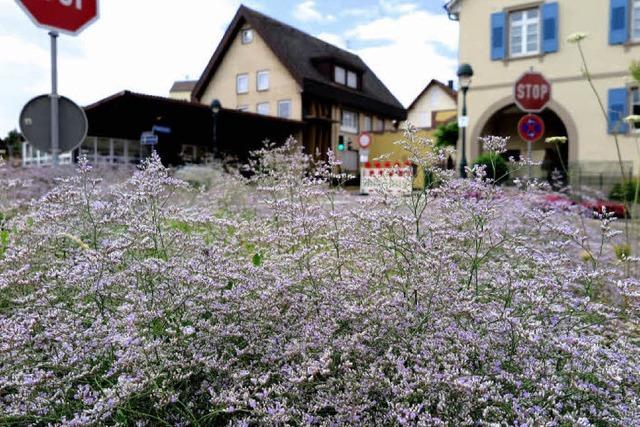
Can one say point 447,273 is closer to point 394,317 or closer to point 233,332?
point 394,317

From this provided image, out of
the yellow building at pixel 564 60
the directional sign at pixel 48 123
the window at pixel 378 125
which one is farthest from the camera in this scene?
the window at pixel 378 125

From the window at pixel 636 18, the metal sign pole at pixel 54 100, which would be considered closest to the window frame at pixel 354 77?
the window at pixel 636 18

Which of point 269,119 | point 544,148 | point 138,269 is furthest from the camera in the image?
point 269,119

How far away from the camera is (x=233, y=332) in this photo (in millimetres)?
1742

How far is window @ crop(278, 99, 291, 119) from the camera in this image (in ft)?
93.8

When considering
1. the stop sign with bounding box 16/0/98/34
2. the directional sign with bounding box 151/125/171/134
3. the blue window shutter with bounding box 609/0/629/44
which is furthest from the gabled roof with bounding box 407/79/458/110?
the stop sign with bounding box 16/0/98/34

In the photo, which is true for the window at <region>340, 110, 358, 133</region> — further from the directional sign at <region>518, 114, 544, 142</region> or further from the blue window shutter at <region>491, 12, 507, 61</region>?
the directional sign at <region>518, 114, 544, 142</region>

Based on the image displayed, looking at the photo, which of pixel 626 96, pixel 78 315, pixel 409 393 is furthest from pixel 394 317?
pixel 626 96

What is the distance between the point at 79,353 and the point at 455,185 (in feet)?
5.26

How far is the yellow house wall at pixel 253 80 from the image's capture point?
1123 inches

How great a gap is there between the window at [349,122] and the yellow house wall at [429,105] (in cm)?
853

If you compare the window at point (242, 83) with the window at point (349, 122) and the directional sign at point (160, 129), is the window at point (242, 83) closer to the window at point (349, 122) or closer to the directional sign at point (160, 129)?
the window at point (349, 122)

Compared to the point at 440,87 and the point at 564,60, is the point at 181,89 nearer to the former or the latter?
the point at 440,87

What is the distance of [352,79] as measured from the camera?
3328 cm
